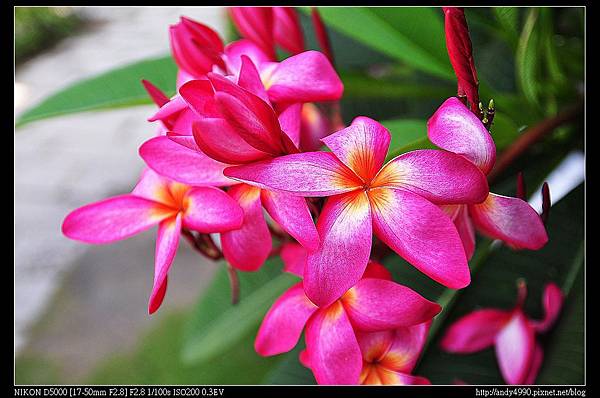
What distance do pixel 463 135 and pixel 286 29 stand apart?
0.19 metres

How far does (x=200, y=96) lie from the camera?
0.87 ft

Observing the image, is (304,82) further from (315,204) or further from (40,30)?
(40,30)

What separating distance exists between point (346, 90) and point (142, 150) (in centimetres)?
26

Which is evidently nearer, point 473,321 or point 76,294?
point 473,321

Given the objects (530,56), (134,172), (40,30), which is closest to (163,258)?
(530,56)

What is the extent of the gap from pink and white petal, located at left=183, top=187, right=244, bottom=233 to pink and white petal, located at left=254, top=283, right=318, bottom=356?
6 cm

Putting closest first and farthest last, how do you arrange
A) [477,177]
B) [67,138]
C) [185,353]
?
[477,177] < [185,353] < [67,138]

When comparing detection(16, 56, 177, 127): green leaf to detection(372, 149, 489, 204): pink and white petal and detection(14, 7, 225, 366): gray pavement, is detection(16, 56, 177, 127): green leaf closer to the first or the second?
detection(372, 149, 489, 204): pink and white petal

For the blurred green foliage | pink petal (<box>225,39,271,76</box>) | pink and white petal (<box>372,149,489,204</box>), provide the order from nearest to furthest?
1. pink and white petal (<box>372,149,489,204</box>)
2. pink petal (<box>225,39,271,76</box>)
3. the blurred green foliage

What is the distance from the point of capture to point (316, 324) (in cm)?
30

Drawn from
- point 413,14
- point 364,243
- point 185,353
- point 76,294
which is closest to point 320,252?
point 364,243

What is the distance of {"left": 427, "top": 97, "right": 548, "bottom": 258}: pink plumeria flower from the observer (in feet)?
0.81

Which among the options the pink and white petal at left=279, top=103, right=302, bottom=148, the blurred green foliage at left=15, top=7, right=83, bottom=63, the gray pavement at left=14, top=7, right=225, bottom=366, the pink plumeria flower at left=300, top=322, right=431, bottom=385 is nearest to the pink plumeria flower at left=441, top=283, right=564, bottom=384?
the pink plumeria flower at left=300, top=322, right=431, bottom=385

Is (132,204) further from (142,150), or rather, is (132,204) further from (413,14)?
(413,14)
